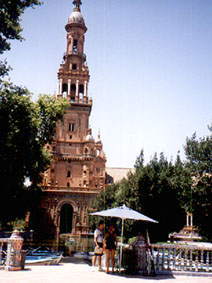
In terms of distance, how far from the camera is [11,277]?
9352 mm

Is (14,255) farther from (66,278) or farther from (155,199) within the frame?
(155,199)

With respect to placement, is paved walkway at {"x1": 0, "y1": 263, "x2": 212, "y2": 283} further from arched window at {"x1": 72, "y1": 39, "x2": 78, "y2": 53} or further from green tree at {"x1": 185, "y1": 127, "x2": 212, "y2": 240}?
arched window at {"x1": 72, "y1": 39, "x2": 78, "y2": 53}

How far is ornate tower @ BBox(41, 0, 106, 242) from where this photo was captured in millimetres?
47594

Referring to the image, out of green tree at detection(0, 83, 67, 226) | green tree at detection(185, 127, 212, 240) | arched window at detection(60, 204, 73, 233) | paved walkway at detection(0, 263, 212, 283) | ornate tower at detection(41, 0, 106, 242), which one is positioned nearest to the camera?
paved walkway at detection(0, 263, 212, 283)

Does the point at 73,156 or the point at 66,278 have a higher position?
the point at 73,156

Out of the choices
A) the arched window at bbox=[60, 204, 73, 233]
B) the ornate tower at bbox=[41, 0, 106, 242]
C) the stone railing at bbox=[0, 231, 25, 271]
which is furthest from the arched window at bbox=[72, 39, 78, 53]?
the stone railing at bbox=[0, 231, 25, 271]

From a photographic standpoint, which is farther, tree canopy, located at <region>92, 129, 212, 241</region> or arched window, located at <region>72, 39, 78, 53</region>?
arched window, located at <region>72, 39, 78, 53</region>

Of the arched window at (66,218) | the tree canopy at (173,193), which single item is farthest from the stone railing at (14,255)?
the arched window at (66,218)

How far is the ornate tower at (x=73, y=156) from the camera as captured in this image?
47594mm

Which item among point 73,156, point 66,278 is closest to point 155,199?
point 66,278

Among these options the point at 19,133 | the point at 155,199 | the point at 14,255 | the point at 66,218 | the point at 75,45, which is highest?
the point at 75,45

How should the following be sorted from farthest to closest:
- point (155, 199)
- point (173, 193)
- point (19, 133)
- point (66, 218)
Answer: point (66, 218) → point (173, 193) → point (155, 199) → point (19, 133)

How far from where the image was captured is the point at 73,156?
50938mm

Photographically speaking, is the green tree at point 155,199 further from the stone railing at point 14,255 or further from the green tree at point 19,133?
the stone railing at point 14,255
